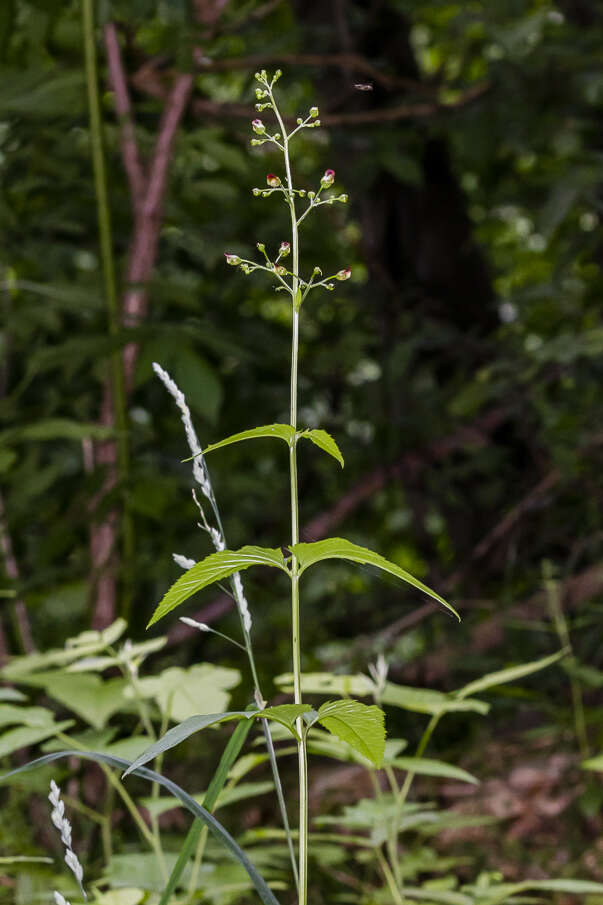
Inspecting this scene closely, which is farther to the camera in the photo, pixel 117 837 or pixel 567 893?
pixel 567 893

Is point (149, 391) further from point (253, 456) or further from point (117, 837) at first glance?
point (117, 837)

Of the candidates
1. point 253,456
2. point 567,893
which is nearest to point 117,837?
point 567,893

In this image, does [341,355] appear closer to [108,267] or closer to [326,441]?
[108,267]

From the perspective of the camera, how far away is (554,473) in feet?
5.76

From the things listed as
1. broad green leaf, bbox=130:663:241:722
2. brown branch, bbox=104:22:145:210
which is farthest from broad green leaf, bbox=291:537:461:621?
brown branch, bbox=104:22:145:210

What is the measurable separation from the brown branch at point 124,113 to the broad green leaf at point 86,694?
792mm

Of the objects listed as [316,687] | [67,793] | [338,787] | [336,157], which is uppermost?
[336,157]

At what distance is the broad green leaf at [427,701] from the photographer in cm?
75

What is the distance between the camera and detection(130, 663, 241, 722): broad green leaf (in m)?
0.71

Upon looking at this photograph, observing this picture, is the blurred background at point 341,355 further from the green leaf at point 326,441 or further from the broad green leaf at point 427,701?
the green leaf at point 326,441

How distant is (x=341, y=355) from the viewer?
1.93 metres

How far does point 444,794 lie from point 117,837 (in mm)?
695

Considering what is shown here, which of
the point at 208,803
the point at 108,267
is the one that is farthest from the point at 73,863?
the point at 108,267

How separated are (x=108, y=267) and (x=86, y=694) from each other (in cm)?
65
